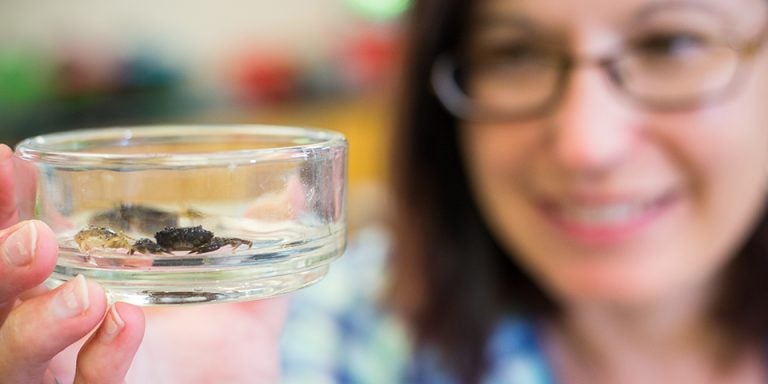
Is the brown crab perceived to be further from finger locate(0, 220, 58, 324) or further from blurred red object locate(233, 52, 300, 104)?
blurred red object locate(233, 52, 300, 104)

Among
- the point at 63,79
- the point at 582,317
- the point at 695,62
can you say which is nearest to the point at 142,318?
the point at 695,62

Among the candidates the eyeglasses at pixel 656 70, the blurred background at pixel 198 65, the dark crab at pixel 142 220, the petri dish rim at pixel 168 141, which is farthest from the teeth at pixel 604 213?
the blurred background at pixel 198 65

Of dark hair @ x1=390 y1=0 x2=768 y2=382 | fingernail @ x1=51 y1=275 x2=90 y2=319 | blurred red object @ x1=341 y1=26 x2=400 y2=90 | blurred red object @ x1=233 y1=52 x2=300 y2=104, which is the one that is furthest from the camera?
blurred red object @ x1=341 y1=26 x2=400 y2=90

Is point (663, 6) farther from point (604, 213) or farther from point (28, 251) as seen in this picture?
point (28, 251)

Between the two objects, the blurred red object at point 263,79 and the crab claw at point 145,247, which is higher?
the crab claw at point 145,247

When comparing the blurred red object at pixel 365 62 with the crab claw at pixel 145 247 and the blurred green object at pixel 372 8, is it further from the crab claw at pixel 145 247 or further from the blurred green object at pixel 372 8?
the crab claw at pixel 145 247

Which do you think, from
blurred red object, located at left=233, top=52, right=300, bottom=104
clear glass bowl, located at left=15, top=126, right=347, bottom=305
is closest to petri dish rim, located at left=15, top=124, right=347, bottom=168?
clear glass bowl, located at left=15, top=126, right=347, bottom=305
